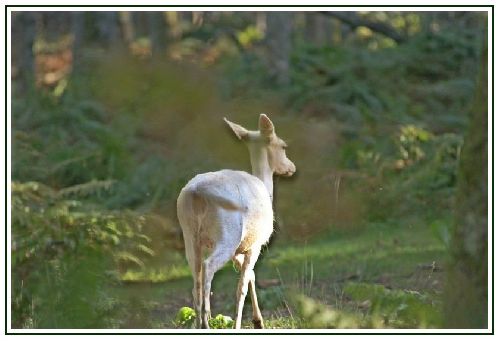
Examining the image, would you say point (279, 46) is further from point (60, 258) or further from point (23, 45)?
point (60, 258)

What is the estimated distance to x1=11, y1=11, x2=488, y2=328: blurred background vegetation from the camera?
8352mm

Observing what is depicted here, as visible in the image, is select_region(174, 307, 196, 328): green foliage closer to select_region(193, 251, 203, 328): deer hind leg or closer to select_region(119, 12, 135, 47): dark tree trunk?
select_region(193, 251, 203, 328): deer hind leg

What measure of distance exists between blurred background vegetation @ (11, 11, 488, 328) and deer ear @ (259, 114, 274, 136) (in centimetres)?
134

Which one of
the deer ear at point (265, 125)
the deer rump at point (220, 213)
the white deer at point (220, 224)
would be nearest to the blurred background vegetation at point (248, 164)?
the white deer at point (220, 224)

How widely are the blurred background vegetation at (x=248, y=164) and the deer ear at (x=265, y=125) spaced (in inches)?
52.9

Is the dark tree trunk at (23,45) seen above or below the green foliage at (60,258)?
above

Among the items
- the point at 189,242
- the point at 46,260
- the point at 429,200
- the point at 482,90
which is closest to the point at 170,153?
the point at 429,200

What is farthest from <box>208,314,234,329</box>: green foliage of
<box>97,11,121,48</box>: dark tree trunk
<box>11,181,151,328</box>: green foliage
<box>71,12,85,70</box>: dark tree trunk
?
<box>97,11,121,48</box>: dark tree trunk

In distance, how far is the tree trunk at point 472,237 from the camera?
6.28 meters

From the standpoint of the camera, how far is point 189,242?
7.74 meters

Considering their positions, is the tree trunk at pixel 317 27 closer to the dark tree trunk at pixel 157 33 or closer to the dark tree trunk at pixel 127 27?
the dark tree trunk at pixel 157 33

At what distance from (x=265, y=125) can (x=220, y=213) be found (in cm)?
131
